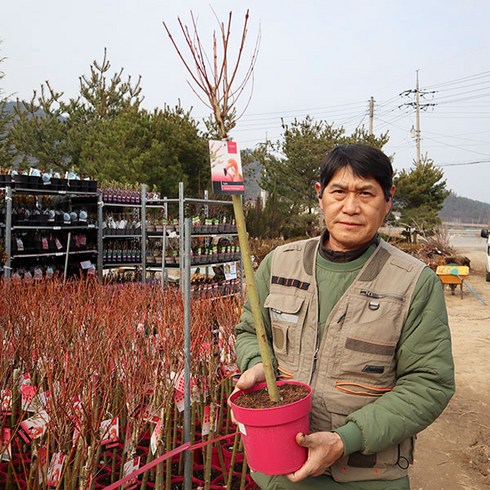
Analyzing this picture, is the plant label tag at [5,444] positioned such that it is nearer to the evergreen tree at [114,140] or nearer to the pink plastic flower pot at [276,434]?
the pink plastic flower pot at [276,434]

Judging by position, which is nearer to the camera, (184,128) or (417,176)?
(184,128)

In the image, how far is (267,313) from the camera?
1511mm

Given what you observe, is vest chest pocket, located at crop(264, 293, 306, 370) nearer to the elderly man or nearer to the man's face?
the elderly man

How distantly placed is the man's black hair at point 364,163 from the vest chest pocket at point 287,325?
39cm

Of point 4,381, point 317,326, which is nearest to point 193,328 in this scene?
point 4,381

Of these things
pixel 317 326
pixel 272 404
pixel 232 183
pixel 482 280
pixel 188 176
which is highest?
pixel 188 176

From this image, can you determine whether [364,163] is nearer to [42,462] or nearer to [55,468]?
[55,468]

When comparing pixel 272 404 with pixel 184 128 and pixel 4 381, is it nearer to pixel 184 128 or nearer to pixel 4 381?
pixel 4 381

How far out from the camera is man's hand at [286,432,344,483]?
1.13 meters

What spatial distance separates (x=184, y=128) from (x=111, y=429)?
17196 millimetres

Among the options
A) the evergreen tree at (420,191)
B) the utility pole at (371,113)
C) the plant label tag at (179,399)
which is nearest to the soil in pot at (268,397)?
the plant label tag at (179,399)

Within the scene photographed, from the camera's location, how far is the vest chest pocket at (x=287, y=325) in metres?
1.37

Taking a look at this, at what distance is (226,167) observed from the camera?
125 centimetres

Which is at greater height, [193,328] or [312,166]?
[312,166]
